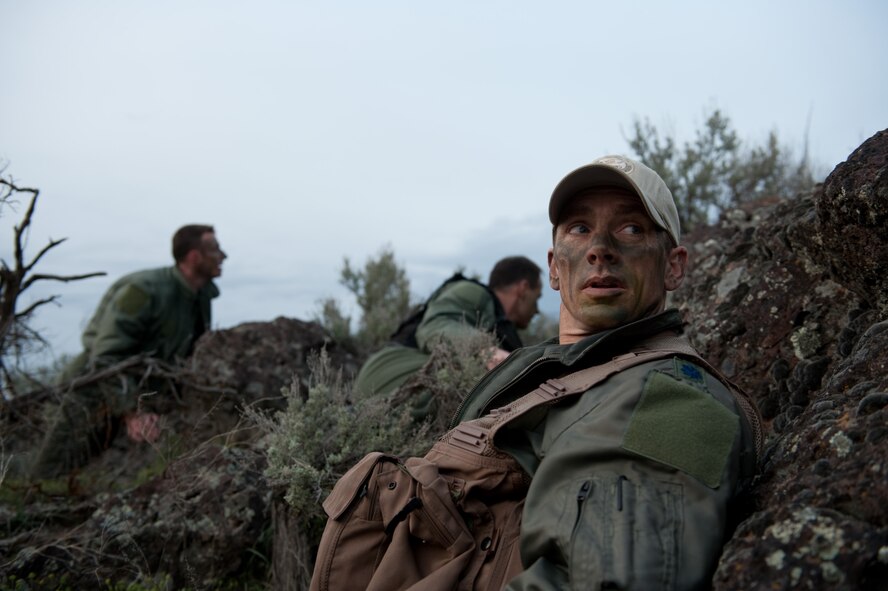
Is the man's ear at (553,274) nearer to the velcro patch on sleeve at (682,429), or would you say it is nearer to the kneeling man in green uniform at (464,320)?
the velcro patch on sleeve at (682,429)

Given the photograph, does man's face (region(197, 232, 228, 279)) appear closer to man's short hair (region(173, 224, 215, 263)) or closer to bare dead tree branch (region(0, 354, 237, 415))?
man's short hair (region(173, 224, 215, 263))

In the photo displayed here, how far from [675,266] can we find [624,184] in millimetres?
397

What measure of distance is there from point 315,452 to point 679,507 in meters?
2.38

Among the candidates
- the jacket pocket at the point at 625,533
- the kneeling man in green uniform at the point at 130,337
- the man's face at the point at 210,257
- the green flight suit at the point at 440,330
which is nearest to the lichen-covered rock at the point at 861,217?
the jacket pocket at the point at 625,533

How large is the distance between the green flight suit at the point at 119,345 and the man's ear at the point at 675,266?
15.2 feet

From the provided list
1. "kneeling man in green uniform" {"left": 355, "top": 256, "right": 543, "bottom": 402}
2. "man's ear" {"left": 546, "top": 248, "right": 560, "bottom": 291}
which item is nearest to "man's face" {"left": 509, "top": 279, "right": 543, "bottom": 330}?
"kneeling man in green uniform" {"left": 355, "top": 256, "right": 543, "bottom": 402}

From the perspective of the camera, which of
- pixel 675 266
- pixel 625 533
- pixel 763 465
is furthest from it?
pixel 675 266

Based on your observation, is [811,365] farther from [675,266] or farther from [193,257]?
[193,257]

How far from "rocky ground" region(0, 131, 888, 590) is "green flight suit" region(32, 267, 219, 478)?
0.34 metres

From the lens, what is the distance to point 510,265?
23.1 feet

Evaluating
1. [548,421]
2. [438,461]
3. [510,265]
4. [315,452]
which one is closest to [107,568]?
[315,452]

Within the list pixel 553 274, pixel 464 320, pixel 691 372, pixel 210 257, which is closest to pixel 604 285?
pixel 553 274

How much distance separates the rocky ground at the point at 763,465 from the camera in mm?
1712

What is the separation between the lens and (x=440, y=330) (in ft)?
18.7
